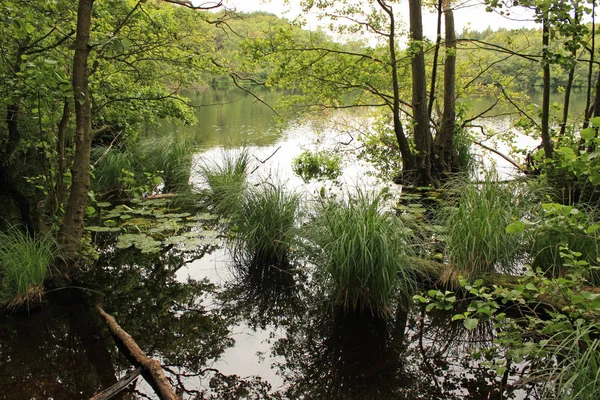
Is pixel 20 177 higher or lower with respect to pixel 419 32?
lower

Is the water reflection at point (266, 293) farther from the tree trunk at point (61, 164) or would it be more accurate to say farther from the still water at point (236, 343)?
the tree trunk at point (61, 164)

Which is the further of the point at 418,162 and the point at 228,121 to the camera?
the point at 228,121

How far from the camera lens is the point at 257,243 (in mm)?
5297

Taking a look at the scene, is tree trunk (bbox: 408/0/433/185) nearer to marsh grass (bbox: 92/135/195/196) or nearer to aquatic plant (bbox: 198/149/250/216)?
aquatic plant (bbox: 198/149/250/216)

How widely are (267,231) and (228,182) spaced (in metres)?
2.35

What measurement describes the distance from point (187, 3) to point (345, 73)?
Result: 12.4 feet

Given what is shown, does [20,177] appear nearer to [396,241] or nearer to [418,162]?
[396,241]

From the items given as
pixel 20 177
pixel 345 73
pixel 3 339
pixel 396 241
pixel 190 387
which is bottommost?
pixel 190 387

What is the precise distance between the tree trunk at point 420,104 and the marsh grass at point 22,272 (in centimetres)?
593

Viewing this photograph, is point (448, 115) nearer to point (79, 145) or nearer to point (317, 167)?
point (317, 167)

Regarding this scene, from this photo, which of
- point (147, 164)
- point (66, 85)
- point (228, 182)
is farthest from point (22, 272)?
point (147, 164)

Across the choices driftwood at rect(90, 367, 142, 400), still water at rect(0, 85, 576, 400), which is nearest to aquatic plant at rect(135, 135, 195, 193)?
still water at rect(0, 85, 576, 400)

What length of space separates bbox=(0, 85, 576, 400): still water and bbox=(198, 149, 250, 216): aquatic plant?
4.17 ft

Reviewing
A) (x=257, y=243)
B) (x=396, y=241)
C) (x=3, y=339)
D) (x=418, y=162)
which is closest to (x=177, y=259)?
(x=257, y=243)
